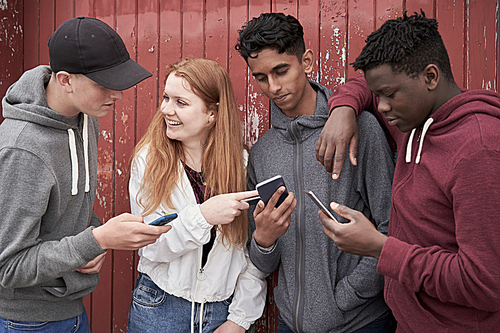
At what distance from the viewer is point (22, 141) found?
159cm

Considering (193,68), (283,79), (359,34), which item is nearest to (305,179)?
(283,79)

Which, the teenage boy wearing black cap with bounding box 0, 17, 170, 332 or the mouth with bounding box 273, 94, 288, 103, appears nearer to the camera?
the teenage boy wearing black cap with bounding box 0, 17, 170, 332

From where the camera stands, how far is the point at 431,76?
1.39 meters

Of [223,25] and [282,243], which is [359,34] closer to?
[223,25]

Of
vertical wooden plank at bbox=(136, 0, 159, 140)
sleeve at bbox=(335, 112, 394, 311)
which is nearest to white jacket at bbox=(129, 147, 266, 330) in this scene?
sleeve at bbox=(335, 112, 394, 311)

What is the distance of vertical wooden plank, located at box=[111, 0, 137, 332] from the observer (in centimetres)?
283

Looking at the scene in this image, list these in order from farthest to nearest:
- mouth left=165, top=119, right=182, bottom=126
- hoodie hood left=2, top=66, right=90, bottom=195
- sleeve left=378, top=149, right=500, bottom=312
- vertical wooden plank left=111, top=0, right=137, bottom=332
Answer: vertical wooden plank left=111, top=0, right=137, bottom=332
mouth left=165, top=119, right=182, bottom=126
hoodie hood left=2, top=66, right=90, bottom=195
sleeve left=378, top=149, right=500, bottom=312

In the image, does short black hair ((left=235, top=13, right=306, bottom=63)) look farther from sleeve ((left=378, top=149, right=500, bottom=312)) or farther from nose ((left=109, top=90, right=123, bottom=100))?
sleeve ((left=378, top=149, right=500, bottom=312))

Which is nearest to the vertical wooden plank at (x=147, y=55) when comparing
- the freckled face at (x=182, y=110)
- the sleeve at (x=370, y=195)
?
the freckled face at (x=182, y=110)

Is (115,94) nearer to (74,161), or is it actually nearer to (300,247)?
(74,161)

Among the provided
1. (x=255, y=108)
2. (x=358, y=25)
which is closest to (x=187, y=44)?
(x=255, y=108)

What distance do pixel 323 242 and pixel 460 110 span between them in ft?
2.82

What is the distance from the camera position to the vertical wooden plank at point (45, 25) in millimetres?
3006

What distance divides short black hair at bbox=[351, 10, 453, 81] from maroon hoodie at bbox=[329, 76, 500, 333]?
16cm
